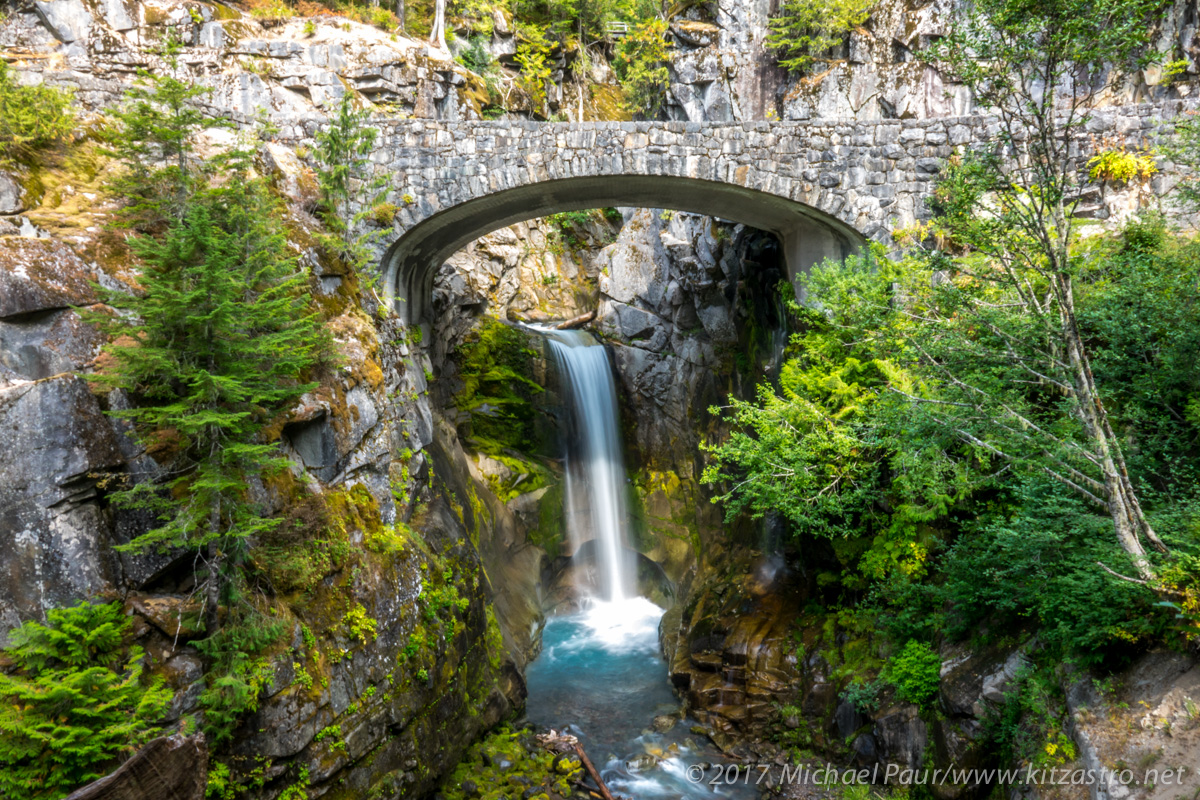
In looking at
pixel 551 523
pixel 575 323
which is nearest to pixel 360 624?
pixel 551 523

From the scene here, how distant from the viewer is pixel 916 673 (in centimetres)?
742

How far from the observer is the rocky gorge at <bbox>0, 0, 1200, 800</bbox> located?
17.7 feet

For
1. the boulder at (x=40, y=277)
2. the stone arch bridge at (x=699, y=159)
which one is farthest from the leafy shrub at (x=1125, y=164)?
the boulder at (x=40, y=277)

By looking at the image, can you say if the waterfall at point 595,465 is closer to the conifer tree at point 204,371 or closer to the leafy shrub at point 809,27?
the conifer tree at point 204,371

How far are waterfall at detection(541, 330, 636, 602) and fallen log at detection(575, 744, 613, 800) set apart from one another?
6.83 m

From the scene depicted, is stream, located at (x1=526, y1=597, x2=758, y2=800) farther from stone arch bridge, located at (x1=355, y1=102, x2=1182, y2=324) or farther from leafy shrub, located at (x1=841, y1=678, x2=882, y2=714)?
stone arch bridge, located at (x1=355, y1=102, x2=1182, y2=324)

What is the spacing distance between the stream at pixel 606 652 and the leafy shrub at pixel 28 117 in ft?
34.5

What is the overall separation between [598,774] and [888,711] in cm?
412

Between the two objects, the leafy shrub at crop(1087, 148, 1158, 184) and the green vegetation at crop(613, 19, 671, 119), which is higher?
the green vegetation at crop(613, 19, 671, 119)

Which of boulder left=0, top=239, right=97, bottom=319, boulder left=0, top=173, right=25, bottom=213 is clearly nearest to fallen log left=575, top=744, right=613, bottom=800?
boulder left=0, top=239, right=97, bottom=319

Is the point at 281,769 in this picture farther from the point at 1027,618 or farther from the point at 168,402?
the point at 1027,618

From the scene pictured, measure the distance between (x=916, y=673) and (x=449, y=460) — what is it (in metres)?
8.38

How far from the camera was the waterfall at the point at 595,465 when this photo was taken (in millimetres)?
16359

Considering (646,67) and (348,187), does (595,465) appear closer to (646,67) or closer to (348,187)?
(348,187)
